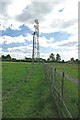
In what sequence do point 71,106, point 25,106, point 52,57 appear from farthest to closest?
point 52,57 < point 25,106 < point 71,106

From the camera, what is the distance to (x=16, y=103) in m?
10.6

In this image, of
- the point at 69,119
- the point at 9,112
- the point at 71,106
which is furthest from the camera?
the point at 9,112

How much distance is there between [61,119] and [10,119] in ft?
4.71

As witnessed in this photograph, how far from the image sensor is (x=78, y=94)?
1035cm

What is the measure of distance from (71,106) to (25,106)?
222 centimetres

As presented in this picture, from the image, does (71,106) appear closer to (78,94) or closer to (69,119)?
(69,119)

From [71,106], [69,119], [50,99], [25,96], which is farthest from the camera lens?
[25,96]

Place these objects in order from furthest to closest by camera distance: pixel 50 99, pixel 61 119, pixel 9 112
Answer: pixel 50 99 → pixel 9 112 → pixel 61 119

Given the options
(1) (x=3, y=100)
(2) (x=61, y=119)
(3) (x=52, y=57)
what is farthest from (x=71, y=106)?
(3) (x=52, y=57)

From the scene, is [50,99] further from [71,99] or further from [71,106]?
[71,106]

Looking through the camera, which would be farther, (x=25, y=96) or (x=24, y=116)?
(x=25, y=96)

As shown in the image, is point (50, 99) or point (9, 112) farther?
point (50, 99)

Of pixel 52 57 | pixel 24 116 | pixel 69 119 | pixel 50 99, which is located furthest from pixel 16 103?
pixel 52 57

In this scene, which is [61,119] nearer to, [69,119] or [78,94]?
[69,119]
